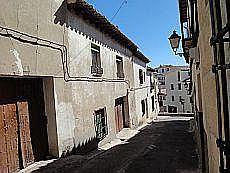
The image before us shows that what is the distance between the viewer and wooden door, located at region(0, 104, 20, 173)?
20.3 feet

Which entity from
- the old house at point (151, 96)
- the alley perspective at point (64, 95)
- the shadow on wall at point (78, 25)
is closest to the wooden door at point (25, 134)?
the alley perspective at point (64, 95)

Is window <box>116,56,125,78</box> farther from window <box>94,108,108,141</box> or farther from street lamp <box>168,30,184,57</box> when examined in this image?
street lamp <box>168,30,184,57</box>

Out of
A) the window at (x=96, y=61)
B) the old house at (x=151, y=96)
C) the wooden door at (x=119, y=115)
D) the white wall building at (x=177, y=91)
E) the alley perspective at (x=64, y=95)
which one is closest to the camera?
the alley perspective at (x=64, y=95)

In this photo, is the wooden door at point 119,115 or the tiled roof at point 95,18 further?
the wooden door at point 119,115

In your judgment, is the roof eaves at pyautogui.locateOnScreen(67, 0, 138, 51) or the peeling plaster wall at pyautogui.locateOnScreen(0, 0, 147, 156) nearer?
the peeling plaster wall at pyautogui.locateOnScreen(0, 0, 147, 156)

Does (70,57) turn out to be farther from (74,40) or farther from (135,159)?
(135,159)

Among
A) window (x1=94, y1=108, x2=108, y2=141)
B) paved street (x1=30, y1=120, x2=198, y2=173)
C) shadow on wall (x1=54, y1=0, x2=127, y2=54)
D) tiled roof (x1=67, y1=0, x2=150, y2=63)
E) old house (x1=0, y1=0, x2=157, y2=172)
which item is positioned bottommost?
paved street (x1=30, y1=120, x2=198, y2=173)

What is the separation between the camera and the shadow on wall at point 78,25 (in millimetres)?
8492

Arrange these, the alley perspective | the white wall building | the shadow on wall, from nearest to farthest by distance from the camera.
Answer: the alley perspective, the shadow on wall, the white wall building

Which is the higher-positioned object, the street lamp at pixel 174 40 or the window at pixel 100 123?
the street lamp at pixel 174 40

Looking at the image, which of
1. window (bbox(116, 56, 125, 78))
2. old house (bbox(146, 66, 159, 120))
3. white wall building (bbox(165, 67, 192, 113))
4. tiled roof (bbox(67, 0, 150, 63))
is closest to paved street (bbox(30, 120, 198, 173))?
tiled roof (bbox(67, 0, 150, 63))

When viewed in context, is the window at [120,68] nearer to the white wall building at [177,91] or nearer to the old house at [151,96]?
the old house at [151,96]

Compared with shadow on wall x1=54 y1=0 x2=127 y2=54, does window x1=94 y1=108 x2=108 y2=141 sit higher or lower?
lower

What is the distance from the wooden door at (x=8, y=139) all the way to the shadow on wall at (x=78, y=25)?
296 cm
